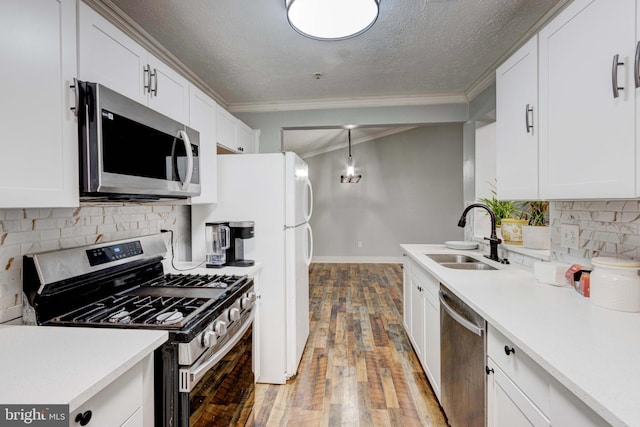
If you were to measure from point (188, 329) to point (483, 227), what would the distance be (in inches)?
110

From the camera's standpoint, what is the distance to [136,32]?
1883 mm

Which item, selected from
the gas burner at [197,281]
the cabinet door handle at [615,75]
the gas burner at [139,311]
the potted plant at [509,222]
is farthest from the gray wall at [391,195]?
the cabinet door handle at [615,75]

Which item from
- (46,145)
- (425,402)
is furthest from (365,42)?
(425,402)

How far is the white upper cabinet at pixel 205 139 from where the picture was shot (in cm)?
188

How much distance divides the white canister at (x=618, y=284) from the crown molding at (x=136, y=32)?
2745 mm

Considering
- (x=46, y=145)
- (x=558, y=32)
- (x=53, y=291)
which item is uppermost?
(x=558, y=32)

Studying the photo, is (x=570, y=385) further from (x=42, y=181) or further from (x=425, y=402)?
(x=42, y=181)

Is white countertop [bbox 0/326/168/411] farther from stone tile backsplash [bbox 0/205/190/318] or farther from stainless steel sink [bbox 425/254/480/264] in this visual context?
stainless steel sink [bbox 425/254/480/264]

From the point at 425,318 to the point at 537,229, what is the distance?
0.96m

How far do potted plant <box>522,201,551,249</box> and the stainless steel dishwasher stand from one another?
0.79 meters

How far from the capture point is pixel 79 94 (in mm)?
1025

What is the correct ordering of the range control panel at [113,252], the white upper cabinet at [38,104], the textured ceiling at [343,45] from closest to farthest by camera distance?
the white upper cabinet at [38,104] < the range control panel at [113,252] < the textured ceiling at [343,45]

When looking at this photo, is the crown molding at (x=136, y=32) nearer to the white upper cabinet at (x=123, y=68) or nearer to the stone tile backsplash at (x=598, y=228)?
the white upper cabinet at (x=123, y=68)

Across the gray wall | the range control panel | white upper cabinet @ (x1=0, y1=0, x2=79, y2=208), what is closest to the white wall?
the range control panel
